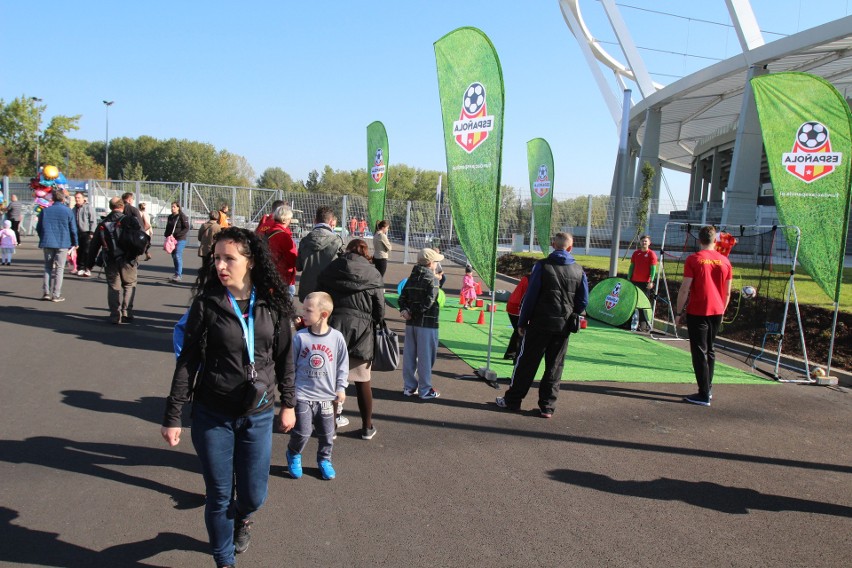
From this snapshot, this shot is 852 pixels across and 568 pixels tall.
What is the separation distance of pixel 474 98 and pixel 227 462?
5.59 m

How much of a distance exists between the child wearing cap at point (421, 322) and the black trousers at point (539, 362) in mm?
899

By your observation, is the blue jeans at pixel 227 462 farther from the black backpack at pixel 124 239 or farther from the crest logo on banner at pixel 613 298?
the crest logo on banner at pixel 613 298

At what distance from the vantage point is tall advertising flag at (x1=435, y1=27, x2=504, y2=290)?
725 centimetres

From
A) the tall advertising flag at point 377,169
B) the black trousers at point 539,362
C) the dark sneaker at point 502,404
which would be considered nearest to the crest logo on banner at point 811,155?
the black trousers at point 539,362

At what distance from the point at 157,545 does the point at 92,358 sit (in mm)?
4868

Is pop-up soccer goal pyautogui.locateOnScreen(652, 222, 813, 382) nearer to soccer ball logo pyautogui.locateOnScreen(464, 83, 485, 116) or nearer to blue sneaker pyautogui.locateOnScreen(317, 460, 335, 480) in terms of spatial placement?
soccer ball logo pyautogui.locateOnScreen(464, 83, 485, 116)

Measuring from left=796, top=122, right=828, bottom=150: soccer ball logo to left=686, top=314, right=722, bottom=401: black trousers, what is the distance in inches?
123

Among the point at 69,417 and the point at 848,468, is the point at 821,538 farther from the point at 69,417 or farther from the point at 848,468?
the point at 69,417

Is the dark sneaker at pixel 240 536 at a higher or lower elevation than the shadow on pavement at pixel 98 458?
higher

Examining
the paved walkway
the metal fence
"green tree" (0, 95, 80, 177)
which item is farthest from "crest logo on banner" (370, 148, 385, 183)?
"green tree" (0, 95, 80, 177)

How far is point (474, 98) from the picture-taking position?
24.4 feet

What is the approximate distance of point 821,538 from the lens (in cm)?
398

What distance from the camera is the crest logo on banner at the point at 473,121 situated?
24.1 ft

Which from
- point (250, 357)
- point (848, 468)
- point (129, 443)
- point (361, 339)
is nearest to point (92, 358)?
point (129, 443)
